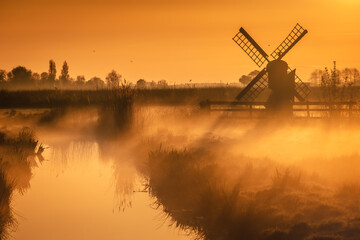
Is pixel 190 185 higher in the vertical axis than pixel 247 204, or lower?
lower

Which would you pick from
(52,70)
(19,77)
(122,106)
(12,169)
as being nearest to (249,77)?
(52,70)

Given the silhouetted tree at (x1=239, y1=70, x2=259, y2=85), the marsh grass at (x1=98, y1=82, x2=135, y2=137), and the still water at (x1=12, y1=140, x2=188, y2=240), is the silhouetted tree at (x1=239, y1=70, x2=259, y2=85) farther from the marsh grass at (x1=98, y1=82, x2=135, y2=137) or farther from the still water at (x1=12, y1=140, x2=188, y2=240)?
the still water at (x1=12, y1=140, x2=188, y2=240)

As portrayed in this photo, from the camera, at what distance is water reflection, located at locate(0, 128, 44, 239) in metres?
11.0

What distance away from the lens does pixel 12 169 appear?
1560cm

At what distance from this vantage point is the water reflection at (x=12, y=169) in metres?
11.0

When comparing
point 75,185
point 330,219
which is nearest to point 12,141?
point 75,185

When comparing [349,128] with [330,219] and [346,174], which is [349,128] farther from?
[330,219]

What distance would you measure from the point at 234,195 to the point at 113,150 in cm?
1093

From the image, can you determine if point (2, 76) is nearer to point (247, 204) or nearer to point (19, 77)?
point (19, 77)

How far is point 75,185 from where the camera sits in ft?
51.3

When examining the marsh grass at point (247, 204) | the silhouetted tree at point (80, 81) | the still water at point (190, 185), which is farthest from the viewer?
the silhouetted tree at point (80, 81)

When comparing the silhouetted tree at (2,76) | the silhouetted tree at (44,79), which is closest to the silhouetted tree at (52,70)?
the silhouetted tree at (2,76)

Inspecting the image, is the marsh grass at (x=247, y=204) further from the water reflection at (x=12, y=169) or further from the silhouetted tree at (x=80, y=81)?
the silhouetted tree at (x=80, y=81)

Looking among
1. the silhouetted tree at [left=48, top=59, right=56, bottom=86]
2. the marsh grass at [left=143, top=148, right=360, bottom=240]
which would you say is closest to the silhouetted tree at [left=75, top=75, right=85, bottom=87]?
the silhouetted tree at [left=48, top=59, right=56, bottom=86]
